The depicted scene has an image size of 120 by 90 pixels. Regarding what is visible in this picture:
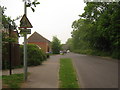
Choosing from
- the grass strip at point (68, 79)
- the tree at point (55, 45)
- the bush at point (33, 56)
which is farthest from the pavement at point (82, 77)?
the tree at point (55, 45)

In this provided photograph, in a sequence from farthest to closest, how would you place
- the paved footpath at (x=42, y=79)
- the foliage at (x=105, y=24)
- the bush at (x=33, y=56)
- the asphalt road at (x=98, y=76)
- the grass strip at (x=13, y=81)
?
1. the foliage at (x=105, y=24)
2. the bush at (x=33, y=56)
3. the asphalt road at (x=98, y=76)
4. the paved footpath at (x=42, y=79)
5. the grass strip at (x=13, y=81)

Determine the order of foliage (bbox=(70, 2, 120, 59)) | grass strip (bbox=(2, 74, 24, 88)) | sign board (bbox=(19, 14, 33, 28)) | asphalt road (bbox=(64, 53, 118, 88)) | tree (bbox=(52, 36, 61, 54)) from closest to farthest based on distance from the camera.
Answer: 1. grass strip (bbox=(2, 74, 24, 88))
2. asphalt road (bbox=(64, 53, 118, 88))
3. sign board (bbox=(19, 14, 33, 28))
4. foliage (bbox=(70, 2, 120, 59))
5. tree (bbox=(52, 36, 61, 54))

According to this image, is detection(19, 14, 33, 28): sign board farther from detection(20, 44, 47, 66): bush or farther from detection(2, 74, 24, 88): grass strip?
detection(20, 44, 47, 66): bush

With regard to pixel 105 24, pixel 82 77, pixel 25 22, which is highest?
pixel 105 24

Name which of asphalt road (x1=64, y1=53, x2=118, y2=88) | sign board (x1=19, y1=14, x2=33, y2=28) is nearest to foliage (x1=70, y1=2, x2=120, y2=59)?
asphalt road (x1=64, y1=53, x2=118, y2=88)

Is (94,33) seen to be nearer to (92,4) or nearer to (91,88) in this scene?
(92,4)

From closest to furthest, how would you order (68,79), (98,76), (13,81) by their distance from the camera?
(13,81), (68,79), (98,76)

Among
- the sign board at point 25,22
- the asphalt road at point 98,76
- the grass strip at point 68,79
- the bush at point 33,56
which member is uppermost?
the sign board at point 25,22

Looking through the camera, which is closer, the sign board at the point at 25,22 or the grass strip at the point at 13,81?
the grass strip at the point at 13,81

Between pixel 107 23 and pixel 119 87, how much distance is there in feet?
57.0

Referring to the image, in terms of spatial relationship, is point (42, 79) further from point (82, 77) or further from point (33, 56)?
point (33, 56)

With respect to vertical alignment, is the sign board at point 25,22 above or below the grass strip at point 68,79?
above

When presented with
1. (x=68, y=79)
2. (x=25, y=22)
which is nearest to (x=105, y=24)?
(x=68, y=79)

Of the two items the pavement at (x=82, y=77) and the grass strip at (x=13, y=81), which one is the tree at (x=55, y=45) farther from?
the grass strip at (x=13, y=81)
